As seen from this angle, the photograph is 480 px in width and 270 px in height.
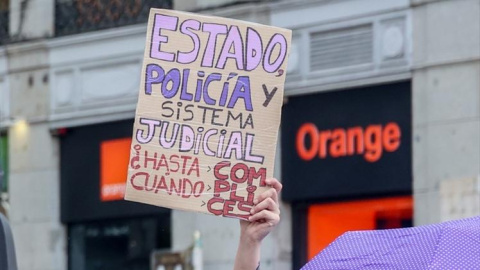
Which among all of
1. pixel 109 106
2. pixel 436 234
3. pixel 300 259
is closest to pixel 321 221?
pixel 300 259

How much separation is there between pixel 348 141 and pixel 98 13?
4.32 m

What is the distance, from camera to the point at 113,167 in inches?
664

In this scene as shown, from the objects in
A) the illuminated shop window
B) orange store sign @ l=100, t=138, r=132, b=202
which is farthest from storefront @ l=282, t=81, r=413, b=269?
orange store sign @ l=100, t=138, r=132, b=202

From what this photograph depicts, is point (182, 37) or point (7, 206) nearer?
point (182, 37)

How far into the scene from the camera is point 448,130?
13.7 m

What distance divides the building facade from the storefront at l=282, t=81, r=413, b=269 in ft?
0.05

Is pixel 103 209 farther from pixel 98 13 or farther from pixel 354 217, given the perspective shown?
pixel 354 217

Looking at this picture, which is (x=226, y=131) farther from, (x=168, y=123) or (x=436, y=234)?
(x=436, y=234)

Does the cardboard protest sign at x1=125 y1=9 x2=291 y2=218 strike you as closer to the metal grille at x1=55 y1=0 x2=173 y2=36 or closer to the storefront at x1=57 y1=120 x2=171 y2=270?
the storefront at x1=57 y1=120 x2=171 y2=270

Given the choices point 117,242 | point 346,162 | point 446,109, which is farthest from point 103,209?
point 446,109

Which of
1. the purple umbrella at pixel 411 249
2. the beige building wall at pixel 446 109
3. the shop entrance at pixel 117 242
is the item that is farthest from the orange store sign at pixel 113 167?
the purple umbrella at pixel 411 249

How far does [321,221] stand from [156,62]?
1008 centimetres

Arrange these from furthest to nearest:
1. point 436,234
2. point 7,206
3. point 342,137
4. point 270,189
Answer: point 7,206, point 342,137, point 436,234, point 270,189

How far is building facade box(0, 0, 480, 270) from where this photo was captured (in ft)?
45.1
